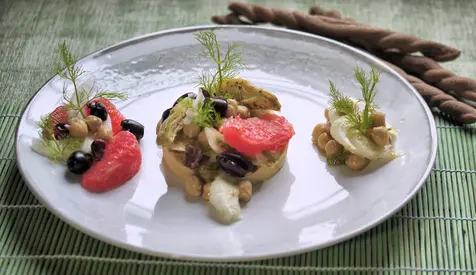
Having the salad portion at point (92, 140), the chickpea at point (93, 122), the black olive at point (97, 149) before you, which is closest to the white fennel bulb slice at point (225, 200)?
the salad portion at point (92, 140)

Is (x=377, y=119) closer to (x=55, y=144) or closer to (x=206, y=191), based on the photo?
(x=206, y=191)

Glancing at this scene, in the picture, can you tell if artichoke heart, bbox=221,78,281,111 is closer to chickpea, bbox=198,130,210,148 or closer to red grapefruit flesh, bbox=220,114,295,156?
red grapefruit flesh, bbox=220,114,295,156

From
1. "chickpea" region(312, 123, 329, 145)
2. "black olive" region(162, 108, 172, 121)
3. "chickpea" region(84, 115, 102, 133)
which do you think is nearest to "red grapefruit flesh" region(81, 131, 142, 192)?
"chickpea" region(84, 115, 102, 133)

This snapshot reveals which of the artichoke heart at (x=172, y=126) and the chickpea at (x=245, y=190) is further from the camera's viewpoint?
the artichoke heart at (x=172, y=126)

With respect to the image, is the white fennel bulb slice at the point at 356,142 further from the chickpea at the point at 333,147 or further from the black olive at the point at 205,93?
the black olive at the point at 205,93

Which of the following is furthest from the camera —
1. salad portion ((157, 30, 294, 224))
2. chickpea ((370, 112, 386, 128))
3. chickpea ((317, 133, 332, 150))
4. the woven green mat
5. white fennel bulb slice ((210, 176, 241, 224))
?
chickpea ((317, 133, 332, 150))

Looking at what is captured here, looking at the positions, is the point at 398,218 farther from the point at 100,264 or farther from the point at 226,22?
the point at 226,22

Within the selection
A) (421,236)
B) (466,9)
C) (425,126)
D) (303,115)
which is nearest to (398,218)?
(421,236)
